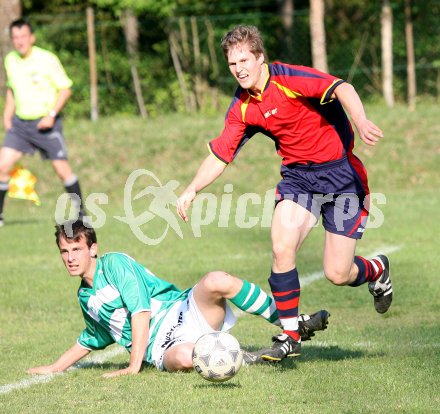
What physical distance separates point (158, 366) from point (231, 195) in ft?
33.4

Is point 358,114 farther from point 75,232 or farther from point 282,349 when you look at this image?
point 75,232

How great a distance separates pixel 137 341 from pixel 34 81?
7502 mm

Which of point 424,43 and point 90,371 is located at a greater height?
point 424,43

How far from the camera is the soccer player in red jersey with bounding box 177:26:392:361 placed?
6.07 m

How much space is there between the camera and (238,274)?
9719 mm

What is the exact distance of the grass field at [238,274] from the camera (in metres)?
5.31

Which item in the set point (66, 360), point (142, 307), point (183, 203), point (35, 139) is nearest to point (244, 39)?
point (183, 203)

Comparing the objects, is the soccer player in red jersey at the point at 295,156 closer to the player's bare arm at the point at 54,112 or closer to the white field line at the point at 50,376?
the white field line at the point at 50,376

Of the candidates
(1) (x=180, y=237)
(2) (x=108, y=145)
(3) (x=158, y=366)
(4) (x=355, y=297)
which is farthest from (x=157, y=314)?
(2) (x=108, y=145)

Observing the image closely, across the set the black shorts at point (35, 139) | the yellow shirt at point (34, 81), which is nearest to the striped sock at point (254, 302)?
the black shorts at point (35, 139)

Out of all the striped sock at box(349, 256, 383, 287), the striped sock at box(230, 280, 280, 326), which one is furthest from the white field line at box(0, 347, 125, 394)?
the striped sock at box(349, 256, 383, 287)

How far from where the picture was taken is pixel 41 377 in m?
6.03

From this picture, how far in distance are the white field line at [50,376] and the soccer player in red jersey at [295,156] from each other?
1267mm

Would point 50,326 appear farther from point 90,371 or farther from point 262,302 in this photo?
point 262,302
